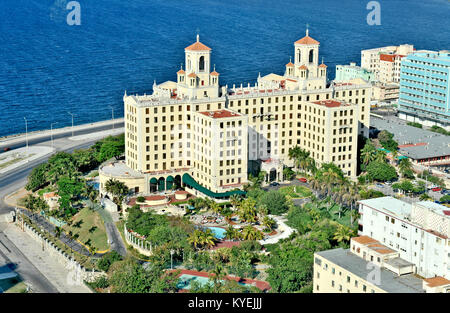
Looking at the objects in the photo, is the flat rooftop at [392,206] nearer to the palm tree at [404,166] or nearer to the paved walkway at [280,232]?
the paved walkway at [280,232]

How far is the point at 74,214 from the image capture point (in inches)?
5758

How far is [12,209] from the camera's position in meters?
152

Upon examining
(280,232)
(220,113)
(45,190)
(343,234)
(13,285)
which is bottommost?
(13,285)

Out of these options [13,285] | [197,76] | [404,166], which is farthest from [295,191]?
[13,285]

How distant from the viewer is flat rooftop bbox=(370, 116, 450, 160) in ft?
571

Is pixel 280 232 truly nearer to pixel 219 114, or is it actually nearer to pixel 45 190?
pixel 219 114

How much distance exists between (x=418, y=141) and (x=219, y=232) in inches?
2954

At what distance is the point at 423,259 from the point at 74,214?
72724 millimetres

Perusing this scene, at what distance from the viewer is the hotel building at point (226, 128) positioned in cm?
14888

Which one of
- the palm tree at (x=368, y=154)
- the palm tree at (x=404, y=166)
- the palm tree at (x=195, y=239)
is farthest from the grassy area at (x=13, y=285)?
the palm tree at (x=404, y=166)

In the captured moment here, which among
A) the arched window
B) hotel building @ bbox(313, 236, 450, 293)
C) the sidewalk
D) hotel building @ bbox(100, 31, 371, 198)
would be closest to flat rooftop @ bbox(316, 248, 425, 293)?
hotel building @ bbox(313, 236, 450, 293)

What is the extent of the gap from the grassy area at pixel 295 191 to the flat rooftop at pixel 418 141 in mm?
34445

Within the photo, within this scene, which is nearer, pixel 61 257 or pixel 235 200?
pixel 61 257

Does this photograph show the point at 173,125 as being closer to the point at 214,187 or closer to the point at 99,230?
the point at 214,187
